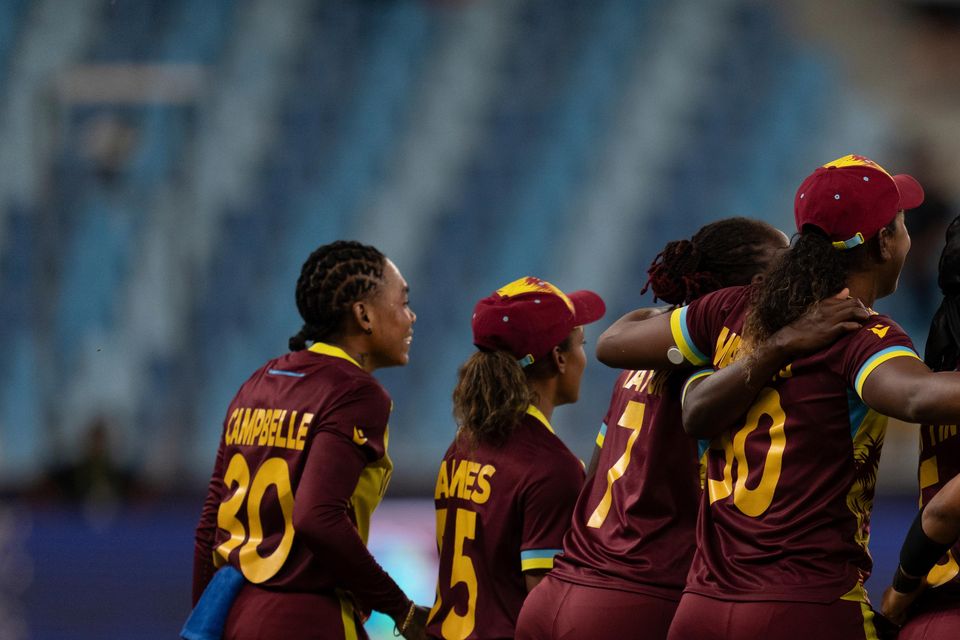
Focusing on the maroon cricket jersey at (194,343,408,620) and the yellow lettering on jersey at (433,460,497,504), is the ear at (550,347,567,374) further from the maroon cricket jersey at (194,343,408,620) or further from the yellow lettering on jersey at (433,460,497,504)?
the maroon cricket jersey at (194,343,408,620)

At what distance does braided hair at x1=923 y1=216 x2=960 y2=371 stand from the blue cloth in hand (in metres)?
1.91

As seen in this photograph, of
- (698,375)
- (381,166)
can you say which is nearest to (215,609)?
(698,375)

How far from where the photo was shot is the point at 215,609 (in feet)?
11.8

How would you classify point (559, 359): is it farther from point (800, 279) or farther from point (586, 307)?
point (800, 279)

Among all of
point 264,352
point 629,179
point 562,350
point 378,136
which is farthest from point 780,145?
point 562,350

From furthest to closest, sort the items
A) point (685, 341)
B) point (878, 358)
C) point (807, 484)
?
1. point (685, 341)
2. point (807, 484)
3. point (878, 358)

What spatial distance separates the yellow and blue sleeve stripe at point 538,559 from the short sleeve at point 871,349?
1.08 metres

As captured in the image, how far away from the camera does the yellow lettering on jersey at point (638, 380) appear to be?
11.0 feet

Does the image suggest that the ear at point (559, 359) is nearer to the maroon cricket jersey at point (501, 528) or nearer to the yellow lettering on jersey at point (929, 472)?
the maroon cricket jersey at point (501, 528)

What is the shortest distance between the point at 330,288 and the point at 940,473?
1.82 meters

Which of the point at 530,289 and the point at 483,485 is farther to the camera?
the point at 530,289

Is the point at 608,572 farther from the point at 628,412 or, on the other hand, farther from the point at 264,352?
the point at 264,352

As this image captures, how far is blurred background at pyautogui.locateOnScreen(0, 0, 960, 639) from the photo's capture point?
12.1 m

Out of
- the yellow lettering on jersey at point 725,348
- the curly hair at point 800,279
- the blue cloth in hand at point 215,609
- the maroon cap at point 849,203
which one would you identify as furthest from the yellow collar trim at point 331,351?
the maroon cap at point 849,203
